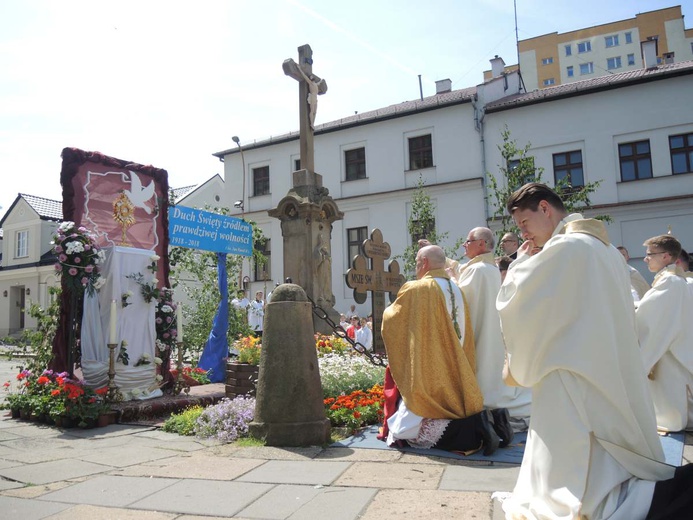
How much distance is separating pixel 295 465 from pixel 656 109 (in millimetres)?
22639

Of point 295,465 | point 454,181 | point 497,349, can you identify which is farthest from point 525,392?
point 454,181

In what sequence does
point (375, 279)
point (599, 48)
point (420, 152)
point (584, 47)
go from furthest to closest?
point (584, 47), point (599, 48), point (420, 152), point (375, 279)

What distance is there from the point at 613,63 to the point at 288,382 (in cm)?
6291

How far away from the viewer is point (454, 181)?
958 inches

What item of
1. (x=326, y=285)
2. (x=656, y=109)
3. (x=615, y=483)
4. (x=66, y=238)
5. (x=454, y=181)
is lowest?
(x=615, y=483)

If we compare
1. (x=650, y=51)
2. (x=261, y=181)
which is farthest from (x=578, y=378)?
(x=650, y=51)

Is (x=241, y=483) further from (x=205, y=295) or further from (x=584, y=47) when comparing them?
(x=584, y=47)

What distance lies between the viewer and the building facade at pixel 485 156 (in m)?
21.5

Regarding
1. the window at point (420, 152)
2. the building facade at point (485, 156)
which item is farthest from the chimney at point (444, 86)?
the window at point (420, 152)

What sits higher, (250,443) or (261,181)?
(261,181)

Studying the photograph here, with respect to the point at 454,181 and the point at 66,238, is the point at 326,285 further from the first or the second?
the point at 454,181

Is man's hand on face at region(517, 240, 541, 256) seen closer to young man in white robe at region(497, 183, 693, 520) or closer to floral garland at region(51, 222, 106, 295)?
young man in white robe at region(497, 183, 693, 520)

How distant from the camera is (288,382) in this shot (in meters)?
5.03

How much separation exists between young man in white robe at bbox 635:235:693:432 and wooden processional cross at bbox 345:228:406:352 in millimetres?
3685
